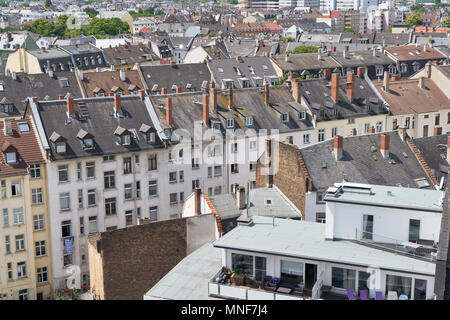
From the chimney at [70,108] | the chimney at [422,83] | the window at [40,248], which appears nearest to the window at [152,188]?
the chimney at [70,108]

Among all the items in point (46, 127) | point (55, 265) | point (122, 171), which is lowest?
point (55, 265)

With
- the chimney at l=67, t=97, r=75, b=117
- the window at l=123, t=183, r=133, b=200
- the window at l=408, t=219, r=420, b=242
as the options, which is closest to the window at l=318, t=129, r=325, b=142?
the window at l=123, t=183, r=133, b=200

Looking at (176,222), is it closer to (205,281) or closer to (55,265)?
(205,281)

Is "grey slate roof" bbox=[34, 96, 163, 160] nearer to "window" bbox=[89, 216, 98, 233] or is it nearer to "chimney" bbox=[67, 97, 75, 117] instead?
"chimney" bbox=[67, 97, 75, 117]

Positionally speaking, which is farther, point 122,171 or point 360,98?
point 360,98

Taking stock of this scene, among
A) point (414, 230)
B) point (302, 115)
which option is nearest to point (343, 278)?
point (414, 230)

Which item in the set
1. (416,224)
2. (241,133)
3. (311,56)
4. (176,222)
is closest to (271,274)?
(416,224)

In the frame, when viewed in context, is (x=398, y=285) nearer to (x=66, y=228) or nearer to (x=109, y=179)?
(x=109, y=179)
